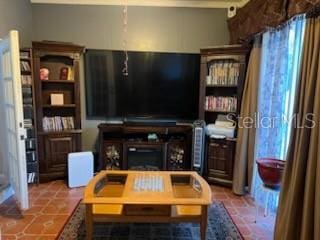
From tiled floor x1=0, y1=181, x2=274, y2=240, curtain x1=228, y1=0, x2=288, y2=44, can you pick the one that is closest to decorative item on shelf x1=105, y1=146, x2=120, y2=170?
tiled floor x1=0, y1=181, x2=274, y2=240

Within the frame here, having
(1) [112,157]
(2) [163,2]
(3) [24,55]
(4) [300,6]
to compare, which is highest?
(2) [163,2]

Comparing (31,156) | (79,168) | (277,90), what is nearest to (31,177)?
(31,156)

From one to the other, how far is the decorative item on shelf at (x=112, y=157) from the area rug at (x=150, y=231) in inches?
46.2

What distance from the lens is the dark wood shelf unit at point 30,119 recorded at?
3.49m

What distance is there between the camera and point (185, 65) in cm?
398

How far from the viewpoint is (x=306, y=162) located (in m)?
1.93

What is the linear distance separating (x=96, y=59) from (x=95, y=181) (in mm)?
2127

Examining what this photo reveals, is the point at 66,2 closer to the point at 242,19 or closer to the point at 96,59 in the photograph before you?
the point at 96,59

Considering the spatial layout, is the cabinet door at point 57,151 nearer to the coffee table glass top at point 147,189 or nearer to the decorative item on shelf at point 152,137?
the decorative item on shelf at point 152,137

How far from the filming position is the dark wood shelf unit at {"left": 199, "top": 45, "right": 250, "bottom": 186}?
11.4 ft

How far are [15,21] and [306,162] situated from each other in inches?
151

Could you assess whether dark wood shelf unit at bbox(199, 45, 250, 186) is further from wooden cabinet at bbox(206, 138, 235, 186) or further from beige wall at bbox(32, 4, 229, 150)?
beige wall at bbox(32, 4, 229, 150)

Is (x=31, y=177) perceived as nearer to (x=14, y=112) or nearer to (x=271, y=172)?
(x=14, y=112)

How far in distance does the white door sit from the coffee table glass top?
0.83 meters
